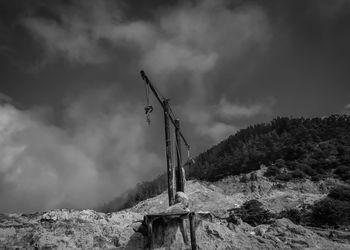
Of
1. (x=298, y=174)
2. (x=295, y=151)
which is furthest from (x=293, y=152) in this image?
(x=298, y=174)

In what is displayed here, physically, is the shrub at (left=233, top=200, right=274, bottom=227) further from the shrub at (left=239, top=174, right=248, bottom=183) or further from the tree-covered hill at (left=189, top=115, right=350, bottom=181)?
the shrub at (left=239, top=174, right=248, bottom=183)

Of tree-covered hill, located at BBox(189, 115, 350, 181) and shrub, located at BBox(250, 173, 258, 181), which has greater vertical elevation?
tree-covered hill, located at BBox(189, 115, 350, 181)

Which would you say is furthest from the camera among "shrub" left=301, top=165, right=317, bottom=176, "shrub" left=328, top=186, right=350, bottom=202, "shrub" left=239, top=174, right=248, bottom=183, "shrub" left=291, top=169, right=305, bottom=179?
"shrub" left=239, top=174, right=248, bottom=183

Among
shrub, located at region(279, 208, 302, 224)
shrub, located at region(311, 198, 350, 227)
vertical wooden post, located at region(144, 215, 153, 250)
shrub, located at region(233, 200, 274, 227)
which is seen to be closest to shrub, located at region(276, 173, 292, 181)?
shrub, located at region(233, 200, 274, 227)

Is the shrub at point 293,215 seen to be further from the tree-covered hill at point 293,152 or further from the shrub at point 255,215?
the tree-covered hill at point 293,152

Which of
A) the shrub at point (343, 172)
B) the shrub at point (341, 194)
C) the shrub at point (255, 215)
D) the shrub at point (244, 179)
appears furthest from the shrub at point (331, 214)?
the shrub at point (244, 179)

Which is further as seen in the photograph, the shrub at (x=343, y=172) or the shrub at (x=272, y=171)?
the shrub at (x=272, y=171)

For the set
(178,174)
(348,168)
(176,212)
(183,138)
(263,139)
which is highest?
(263,139)

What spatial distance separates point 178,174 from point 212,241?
173 inches

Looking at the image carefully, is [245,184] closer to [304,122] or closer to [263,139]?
[263,139]

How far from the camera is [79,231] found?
17.8 metres

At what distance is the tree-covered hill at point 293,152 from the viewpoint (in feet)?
169

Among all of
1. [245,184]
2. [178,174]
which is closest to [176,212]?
[178,174]

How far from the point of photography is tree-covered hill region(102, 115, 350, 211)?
169ft
